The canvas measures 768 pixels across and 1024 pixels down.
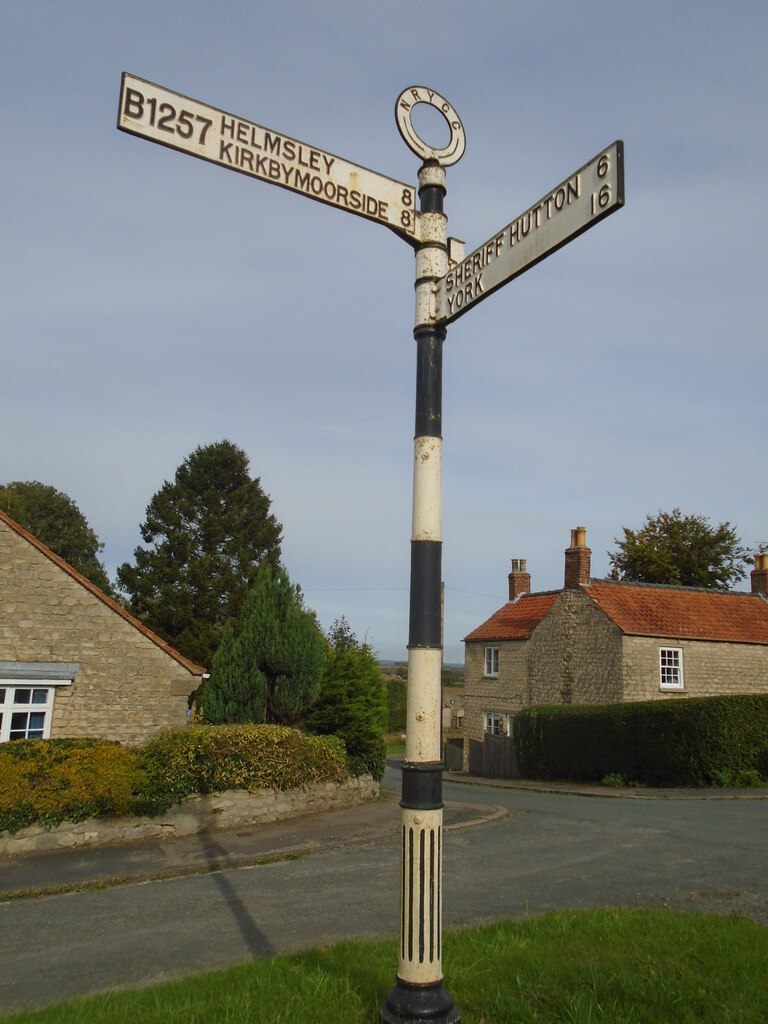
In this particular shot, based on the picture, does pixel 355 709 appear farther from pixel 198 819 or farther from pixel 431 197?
pixel 431 197

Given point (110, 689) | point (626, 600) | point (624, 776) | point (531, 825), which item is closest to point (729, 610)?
point (626, 600)

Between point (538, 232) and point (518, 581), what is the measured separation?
35770 millimetres

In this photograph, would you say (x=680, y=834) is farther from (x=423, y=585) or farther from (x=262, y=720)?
(x=423, y=585)

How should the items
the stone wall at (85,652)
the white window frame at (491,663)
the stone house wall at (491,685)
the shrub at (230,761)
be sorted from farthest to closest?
the white window frame at (491,663) < the stone house wall at (491,685) < the stone wall at (85,652) < the shrub at (230,761)

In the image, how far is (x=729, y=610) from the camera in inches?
1267

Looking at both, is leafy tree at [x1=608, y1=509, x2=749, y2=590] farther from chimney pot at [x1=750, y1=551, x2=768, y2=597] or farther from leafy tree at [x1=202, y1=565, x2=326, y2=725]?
leafy tree at [x1=202, y1=565, x2=326, y2=725]

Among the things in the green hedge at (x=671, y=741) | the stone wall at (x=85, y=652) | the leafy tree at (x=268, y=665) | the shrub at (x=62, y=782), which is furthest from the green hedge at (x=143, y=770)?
the green hedge at (x=671, y=741)

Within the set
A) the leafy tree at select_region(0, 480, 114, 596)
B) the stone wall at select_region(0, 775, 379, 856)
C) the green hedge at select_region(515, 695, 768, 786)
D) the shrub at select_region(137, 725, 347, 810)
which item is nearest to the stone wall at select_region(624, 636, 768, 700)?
the green hedge at select_region(515, 695, 768, 786)

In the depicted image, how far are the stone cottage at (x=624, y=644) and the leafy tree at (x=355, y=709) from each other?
13.5 meters

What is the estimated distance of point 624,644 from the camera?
28.4 meters

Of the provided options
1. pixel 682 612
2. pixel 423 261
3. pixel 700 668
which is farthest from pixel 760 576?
pixel 423 261

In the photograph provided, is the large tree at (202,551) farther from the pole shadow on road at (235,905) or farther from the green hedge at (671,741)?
the pole shadow on road at (235,905)

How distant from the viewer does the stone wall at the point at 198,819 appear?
12.1 meters

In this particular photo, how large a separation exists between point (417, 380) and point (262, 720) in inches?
548
